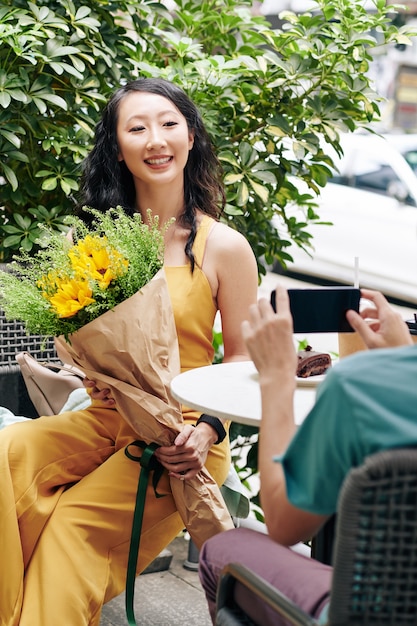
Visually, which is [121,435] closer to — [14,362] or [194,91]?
[14,362]

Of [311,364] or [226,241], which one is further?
[226,241]

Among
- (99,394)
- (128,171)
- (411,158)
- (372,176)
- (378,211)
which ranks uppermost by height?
(128,171)

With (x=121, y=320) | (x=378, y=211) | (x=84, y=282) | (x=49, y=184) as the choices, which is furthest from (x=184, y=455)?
(x=378, y=211)

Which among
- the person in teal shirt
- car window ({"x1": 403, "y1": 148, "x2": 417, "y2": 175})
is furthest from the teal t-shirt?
car window ({"x1": 403, "y1": 148, "x2": 417, "y2": 175})

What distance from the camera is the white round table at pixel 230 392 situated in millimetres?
1979

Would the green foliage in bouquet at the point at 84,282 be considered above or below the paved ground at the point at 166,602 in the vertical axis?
above

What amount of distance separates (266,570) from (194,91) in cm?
220

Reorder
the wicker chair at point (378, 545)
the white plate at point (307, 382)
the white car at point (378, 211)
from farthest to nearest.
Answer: the white car at point (378, 211) → the white plate at point (307, 382) → the wicker chair at point (378, 545)

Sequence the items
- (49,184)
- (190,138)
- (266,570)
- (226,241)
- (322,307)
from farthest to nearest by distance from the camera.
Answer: (49,184)
(190,138)
(226,241)
(322,307)
(266,570)

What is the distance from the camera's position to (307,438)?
1.39 metres

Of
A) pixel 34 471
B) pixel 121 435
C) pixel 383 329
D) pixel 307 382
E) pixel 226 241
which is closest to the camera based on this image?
pixel 383 329

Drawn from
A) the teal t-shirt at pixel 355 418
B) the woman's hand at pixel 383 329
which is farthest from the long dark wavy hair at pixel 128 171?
the teal t-shirt at pixel 355 418

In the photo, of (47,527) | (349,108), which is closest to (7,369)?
(47,527)

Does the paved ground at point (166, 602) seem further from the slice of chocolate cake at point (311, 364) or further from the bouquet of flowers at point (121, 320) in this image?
the slice of chocolate cake at point (311, 364)
